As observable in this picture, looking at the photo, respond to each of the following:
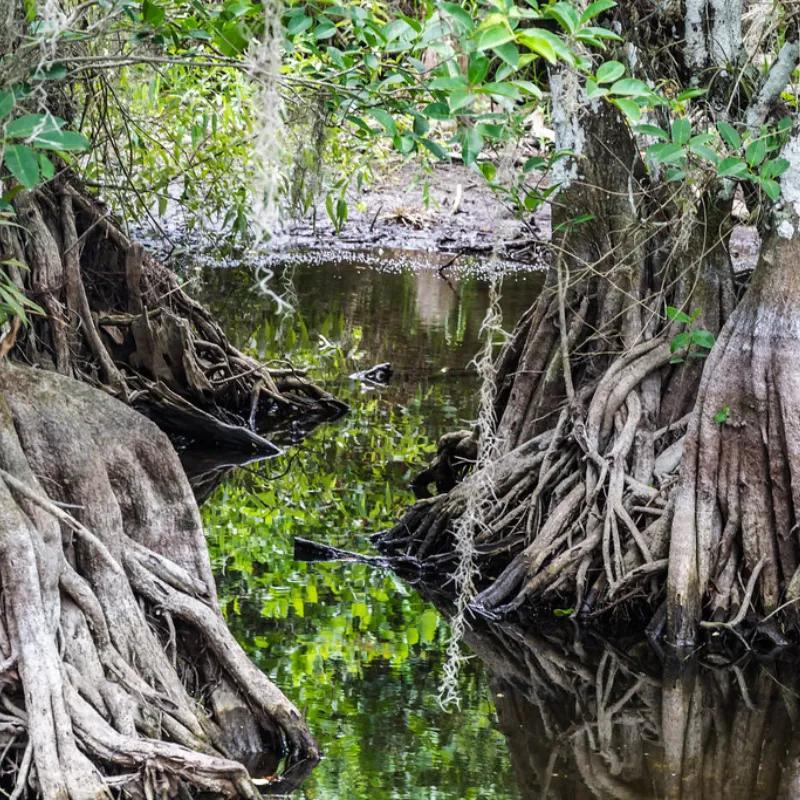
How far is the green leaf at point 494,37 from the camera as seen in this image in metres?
4.30

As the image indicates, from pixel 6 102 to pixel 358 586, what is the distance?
13.9 ft

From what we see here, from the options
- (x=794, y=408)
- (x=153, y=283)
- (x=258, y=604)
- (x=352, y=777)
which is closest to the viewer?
(x=352, y=777)

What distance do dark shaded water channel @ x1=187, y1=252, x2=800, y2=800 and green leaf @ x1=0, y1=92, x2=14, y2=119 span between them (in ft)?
3.90

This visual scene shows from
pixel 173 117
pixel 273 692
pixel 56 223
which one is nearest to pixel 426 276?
pixel 173 117

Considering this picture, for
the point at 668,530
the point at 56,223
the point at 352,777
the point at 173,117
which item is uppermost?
the point at 173,117

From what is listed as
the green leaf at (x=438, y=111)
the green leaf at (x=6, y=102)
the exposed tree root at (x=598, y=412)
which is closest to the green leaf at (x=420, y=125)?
the green leaf at (x=438, y=111)

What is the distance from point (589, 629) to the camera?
757 cm

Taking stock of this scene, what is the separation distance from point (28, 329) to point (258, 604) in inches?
80.4

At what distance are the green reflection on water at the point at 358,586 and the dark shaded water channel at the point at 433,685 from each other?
0.01 m

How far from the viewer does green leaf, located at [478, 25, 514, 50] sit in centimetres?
430

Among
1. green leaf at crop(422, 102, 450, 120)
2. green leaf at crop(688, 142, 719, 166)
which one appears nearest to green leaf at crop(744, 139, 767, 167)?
green leaf at crop(688, 142, 719, 166)

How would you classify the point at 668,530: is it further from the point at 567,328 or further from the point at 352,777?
the point at 352,777

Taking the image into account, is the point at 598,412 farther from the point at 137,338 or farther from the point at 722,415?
the point at 137,338

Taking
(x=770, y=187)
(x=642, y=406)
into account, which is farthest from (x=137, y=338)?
(x=770, y=187)
